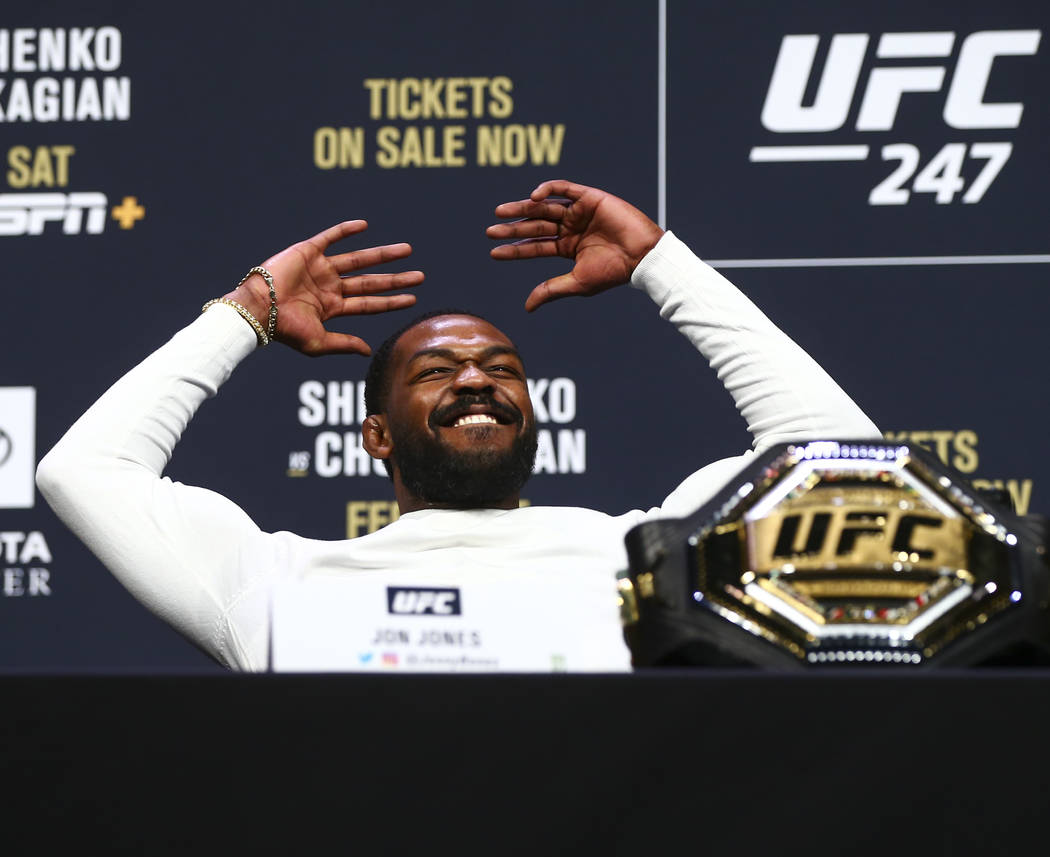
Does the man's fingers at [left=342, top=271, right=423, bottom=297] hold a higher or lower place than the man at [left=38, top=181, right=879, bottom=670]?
higher

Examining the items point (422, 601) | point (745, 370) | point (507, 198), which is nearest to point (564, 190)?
point (507, 198)

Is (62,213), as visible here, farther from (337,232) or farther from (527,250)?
(527,250)

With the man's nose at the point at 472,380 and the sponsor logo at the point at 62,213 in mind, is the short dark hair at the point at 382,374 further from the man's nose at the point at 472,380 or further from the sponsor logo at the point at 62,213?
the sponsor logo at the point at 62,213

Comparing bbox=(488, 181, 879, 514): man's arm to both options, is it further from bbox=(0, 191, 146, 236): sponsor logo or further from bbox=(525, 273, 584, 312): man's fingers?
bbox=(0, 191, 146, 236): sponsor logo

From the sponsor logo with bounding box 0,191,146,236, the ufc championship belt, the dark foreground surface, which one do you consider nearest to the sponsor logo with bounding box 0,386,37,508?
the sponsor logo with bounding box 0,191,146,236

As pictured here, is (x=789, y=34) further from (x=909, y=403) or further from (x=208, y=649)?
(x=208, y=649)

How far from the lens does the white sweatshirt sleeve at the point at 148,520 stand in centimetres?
128

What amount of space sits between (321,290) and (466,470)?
0.38m

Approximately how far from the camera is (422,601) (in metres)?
0.65

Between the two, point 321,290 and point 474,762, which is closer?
point 474,762

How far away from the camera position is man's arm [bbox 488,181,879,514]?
135cm

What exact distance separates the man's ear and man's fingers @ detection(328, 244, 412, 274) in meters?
0.22

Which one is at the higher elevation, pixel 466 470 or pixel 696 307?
pixel 696 307

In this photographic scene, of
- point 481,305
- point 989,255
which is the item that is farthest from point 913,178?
point 481,305
